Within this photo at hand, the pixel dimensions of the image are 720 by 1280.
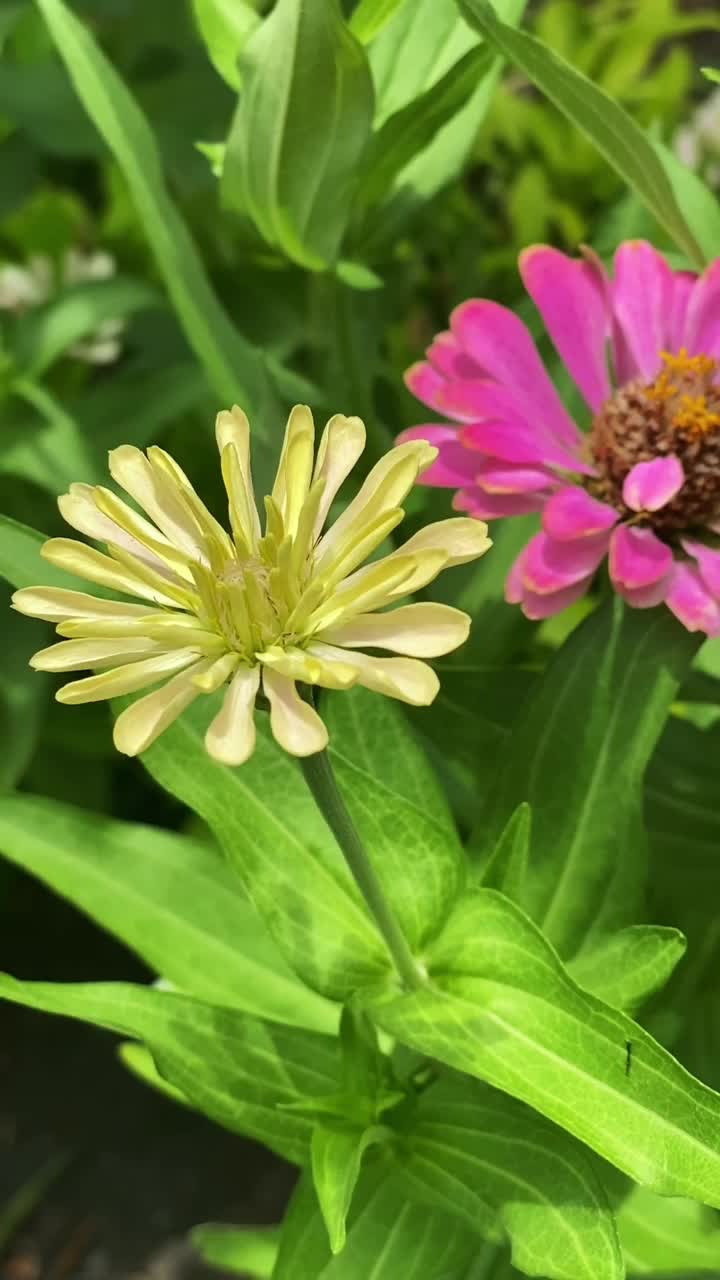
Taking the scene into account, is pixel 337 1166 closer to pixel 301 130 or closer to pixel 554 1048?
pixel 554 1048

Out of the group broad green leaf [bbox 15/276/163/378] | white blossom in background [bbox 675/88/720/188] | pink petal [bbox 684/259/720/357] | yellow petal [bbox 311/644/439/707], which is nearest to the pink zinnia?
pink petal [bbox 684/259/720/357]

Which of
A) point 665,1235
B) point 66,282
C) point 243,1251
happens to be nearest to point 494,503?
point 665,1235

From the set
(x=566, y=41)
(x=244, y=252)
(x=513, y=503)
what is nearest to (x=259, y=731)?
(x=513, y=503)

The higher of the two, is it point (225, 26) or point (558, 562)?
point (225, 26)

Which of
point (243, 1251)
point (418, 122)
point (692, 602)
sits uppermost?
point (418, 122)

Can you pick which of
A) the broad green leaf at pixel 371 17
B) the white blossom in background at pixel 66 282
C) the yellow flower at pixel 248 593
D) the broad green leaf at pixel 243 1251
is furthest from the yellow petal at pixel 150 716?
the white blossom in background at pixel 66 282

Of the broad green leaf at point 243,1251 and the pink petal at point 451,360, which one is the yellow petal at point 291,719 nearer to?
the pink petal at point 451,360
